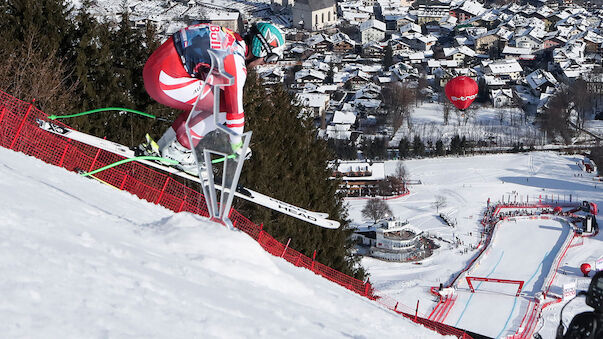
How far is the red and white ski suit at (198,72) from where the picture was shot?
15.3 feet

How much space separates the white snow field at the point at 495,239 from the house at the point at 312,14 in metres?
27.0

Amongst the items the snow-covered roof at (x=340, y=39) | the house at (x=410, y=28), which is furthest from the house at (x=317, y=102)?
the house at (x=410, y=28)

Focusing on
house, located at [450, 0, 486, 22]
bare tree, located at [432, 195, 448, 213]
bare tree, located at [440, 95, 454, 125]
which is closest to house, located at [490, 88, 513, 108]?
bare tree, located at [440, 95, 454, 125]

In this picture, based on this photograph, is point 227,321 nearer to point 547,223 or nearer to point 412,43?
point 547,223

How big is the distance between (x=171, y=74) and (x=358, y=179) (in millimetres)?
23150

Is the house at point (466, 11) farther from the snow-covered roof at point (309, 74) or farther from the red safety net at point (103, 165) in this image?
the red safety net at point (103, 165)

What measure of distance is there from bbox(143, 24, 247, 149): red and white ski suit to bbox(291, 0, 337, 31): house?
50.7 metres

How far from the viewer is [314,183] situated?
922 cm

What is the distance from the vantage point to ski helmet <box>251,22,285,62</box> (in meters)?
4.86

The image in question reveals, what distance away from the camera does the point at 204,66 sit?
15.6ft

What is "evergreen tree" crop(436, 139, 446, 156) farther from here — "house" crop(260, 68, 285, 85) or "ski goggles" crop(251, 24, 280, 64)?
"ski goggles" crop(251, 24, 280, 64)

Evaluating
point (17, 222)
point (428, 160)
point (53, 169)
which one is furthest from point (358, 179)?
point (17, 222)

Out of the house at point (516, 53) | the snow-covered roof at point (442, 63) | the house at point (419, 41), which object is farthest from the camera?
the house at point (419, 41)

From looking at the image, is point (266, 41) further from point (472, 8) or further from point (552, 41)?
point (472, 8)
